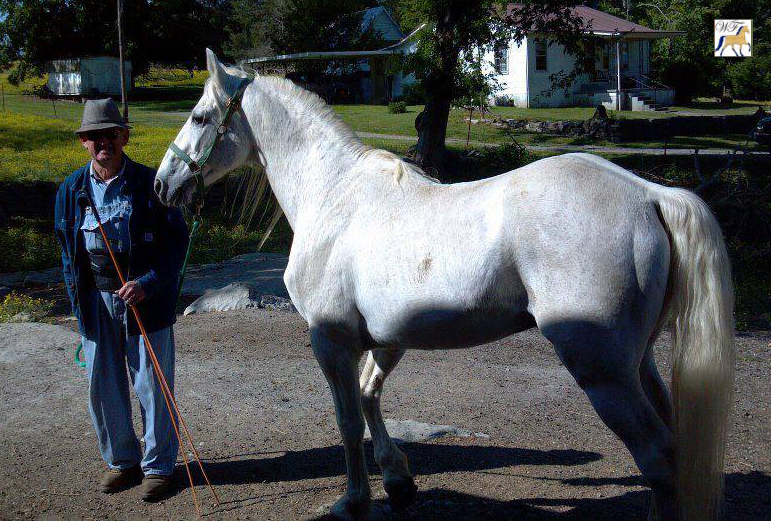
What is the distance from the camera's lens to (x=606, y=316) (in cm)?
261

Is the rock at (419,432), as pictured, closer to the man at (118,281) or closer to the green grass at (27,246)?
the man at (118,281)

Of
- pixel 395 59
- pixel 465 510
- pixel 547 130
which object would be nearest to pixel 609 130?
pixel 547 130

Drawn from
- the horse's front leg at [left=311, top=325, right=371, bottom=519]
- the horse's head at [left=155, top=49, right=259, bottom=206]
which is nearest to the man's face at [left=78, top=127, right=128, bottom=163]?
the horse's head at [left=155, top=49, right=259, bottom=206]

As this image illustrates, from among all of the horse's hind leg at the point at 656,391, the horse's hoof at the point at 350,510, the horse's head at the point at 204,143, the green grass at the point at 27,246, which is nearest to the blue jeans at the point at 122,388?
the horse's head at the point at 204,143

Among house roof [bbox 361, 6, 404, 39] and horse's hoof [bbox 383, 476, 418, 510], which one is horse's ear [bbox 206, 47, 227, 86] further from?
house roof [bbox 361, 6, 404, 39]

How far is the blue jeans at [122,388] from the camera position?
12.6ft

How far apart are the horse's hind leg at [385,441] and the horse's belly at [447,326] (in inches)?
27.8

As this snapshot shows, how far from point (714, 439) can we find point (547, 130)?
22868 mm

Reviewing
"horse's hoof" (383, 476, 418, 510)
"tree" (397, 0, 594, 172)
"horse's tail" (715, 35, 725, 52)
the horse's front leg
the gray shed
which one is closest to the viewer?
the horse's front leg

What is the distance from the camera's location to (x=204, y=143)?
12.2ft

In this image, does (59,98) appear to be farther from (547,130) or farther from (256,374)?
(256,374)

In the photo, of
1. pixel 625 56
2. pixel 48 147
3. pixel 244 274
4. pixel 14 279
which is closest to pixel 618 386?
pixel 244 274

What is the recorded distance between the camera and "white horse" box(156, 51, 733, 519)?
265 centimetres

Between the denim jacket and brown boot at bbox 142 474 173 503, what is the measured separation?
0.81 m
